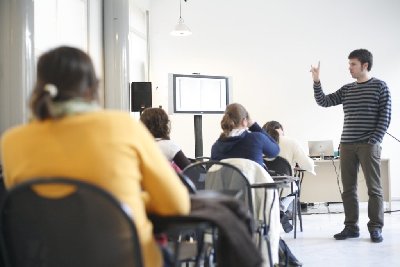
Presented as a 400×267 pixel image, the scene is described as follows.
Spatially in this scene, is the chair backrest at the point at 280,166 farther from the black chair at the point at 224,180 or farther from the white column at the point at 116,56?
the white column at the point at 116,56

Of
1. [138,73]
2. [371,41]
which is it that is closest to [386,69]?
[371,41]

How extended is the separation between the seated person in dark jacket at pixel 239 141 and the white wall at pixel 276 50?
492cm

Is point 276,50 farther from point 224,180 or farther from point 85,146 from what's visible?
point 85,146

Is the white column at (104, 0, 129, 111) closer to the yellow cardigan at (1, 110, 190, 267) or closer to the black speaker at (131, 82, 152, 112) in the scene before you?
the black speaker at (131, 82, 152, 112)

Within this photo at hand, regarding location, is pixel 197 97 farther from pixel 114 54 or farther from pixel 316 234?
pixel 316 234

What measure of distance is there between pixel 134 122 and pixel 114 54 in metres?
5.07

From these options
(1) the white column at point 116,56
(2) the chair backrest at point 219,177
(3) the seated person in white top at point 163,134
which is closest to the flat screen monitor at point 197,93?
(1) the white column at point 116,56

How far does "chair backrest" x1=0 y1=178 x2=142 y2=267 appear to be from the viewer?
126cm

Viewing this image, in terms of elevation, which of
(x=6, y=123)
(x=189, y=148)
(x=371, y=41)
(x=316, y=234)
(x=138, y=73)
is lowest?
(x=316, y=234)

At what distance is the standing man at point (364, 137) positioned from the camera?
418 centimetres

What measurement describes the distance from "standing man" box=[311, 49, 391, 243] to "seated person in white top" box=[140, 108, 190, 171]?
68.5 inches

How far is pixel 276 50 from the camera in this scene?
8117 millimetres

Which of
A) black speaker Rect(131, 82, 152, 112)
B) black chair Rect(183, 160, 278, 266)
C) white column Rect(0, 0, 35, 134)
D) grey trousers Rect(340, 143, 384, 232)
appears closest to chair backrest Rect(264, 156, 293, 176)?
grey trousers Rect(340, 143, 384, 232)

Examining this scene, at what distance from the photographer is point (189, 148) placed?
26.6 ft
